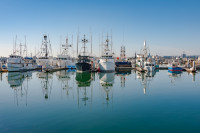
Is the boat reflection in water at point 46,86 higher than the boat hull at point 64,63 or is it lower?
lower

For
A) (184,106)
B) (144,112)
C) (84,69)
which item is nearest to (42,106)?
(144,112)

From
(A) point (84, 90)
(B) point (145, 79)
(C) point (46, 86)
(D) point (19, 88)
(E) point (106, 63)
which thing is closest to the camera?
(A) point (84, 90)

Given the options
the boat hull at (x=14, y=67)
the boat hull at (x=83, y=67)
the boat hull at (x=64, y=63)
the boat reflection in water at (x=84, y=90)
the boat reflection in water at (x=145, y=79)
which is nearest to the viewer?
the boat reflection in water at (x=84, y=90)

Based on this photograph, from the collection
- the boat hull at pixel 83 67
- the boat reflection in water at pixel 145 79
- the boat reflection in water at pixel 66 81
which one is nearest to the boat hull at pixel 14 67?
the boat reflection in water at pixel 66 81

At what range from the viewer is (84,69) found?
6612 cm

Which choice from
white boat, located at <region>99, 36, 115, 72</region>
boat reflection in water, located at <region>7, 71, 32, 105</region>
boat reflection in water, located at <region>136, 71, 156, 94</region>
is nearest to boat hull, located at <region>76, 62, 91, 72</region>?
white boat, located at <region>99, 36, 115, 72</region>

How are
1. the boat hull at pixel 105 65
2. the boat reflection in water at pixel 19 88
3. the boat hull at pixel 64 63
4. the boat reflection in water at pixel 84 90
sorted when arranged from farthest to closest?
the boat hull at pixel 64 63 → the boat hull at pixel 105 65 → the boat reflection in water at pixel 19 88 → the boat reflection in water at pixel 84 90

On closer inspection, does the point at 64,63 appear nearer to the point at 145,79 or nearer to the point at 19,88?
the point at 145,79

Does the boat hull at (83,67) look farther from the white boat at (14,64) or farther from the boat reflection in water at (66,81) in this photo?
the white boat at (14,64)

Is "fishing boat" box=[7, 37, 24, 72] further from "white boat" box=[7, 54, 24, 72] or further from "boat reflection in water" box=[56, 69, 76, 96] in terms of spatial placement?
"boat reflection in water" box=[56, 69, 76, 96]

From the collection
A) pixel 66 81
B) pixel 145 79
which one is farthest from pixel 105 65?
pixel 66 81

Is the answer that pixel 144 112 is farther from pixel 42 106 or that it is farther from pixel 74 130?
pixel 42 106

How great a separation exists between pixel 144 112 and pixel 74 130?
8506 millimetres

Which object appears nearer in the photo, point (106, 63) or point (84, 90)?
point (84, 90)
